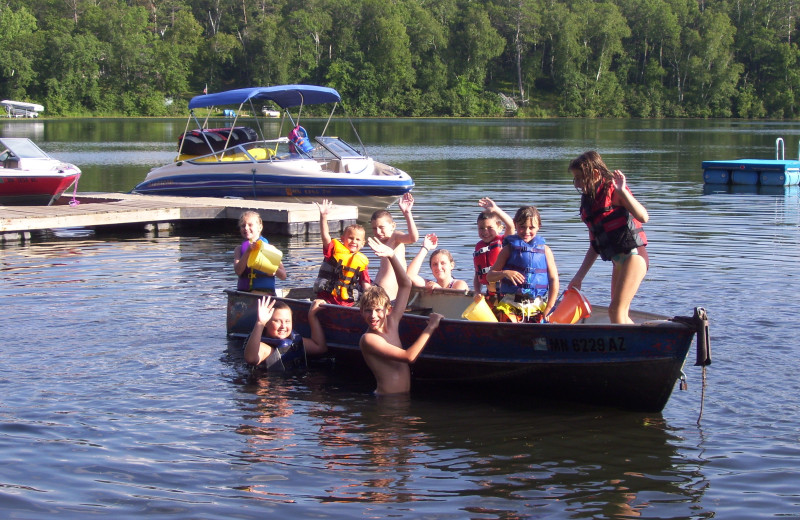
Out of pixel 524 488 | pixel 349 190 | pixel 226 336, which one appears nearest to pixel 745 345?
pixel 524 488

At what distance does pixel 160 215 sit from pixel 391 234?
957 cm

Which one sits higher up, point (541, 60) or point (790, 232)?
point (541, 60)

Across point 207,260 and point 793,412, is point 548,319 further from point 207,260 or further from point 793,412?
point 207,260

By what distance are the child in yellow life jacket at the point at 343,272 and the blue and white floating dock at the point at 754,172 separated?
20196 mm

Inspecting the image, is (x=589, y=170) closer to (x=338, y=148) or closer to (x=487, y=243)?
(x=487, y=243)

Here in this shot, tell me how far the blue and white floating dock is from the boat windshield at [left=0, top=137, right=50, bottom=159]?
1754cm

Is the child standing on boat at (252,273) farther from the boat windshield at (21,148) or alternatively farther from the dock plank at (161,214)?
the boat windshield at (21,148)

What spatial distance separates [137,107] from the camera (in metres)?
84.5

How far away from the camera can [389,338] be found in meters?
7.89

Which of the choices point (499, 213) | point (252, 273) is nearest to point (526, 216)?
point (499, 213)

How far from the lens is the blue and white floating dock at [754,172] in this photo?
26281 millimetres

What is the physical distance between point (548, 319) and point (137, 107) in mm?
81386

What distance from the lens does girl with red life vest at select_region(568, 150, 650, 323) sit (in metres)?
7.06

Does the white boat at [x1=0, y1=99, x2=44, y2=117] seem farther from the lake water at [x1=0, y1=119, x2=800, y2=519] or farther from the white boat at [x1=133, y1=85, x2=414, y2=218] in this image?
the lake water at [x1=0, y1=119, x2=800, y2=519]
